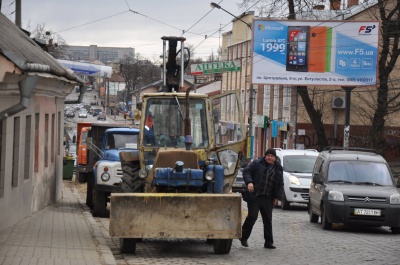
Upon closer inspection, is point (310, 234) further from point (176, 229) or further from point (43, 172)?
point (43, 172)

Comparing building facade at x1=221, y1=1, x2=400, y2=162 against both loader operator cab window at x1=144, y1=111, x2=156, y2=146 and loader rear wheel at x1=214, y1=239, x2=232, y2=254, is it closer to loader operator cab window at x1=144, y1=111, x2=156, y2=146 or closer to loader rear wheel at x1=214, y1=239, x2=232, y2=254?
loader operator cab window at x1=144, y1=111, x2=156, y2=146

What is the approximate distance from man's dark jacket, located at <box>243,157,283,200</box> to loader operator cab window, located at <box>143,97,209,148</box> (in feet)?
2.95

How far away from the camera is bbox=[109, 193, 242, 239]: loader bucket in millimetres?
13070

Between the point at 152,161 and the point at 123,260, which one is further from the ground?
the point at 152,161

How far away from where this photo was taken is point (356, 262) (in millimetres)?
13258

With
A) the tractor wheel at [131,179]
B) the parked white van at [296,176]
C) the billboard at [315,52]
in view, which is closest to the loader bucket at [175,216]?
the tractor wheel at [131,179]

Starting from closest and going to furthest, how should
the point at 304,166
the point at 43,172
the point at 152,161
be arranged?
the point at 152,161 → the point at 43,172 → the point at 304,166

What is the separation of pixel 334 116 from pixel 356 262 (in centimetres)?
3817

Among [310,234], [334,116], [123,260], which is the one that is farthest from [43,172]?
[334,116]

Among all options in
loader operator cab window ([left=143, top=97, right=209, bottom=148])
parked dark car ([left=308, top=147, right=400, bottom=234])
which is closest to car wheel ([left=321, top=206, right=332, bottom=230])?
parked dark car ([left=308, top=147, right=400, bottom=234])

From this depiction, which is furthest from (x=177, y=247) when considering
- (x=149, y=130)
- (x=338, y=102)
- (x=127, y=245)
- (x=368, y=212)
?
(x=338, y=102)

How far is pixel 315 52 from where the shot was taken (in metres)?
38.8

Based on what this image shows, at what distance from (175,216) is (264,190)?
226 cm

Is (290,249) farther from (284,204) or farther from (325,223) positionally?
(284,204)
